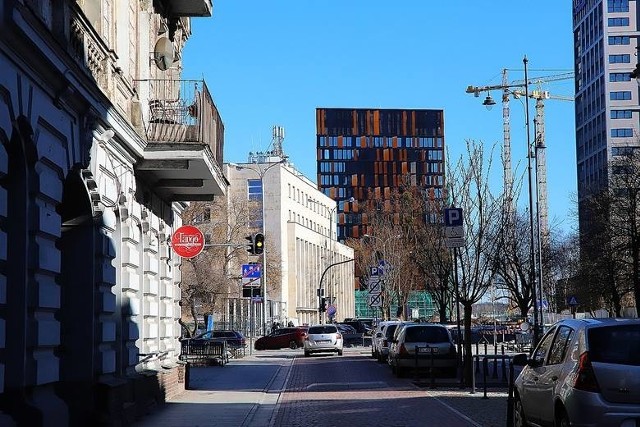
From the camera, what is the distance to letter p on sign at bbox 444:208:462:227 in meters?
23.0

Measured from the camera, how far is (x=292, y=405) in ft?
70.7

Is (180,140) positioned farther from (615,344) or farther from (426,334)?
(426,334)

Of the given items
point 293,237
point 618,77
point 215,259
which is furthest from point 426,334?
point 618,77

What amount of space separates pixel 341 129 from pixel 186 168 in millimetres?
156726

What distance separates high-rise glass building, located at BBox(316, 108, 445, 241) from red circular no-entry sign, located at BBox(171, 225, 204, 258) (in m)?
149

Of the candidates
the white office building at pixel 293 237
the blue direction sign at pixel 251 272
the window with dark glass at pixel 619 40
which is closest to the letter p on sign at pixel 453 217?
the blue direction sign at pixel 251 272

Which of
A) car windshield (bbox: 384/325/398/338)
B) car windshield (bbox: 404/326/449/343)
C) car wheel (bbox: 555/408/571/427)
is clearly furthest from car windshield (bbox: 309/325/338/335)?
car wheel (bbox: 555/408/571/427)

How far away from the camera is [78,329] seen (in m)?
14.3

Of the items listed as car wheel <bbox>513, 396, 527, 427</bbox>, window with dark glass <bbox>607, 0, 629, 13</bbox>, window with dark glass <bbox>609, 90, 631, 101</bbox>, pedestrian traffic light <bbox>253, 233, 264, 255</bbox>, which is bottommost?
car wheel <bbox>513, 396, 527, 427</bbox>

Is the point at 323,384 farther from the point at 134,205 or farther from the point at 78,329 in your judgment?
the point at 78,329

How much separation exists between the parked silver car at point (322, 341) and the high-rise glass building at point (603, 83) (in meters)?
85.5

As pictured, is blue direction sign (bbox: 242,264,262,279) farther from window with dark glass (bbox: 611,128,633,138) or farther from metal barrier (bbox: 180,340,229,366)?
window with dark glass (bbox: 611,128,633,138)

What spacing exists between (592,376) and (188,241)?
41.9ft

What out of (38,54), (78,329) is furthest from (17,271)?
(78,329)
